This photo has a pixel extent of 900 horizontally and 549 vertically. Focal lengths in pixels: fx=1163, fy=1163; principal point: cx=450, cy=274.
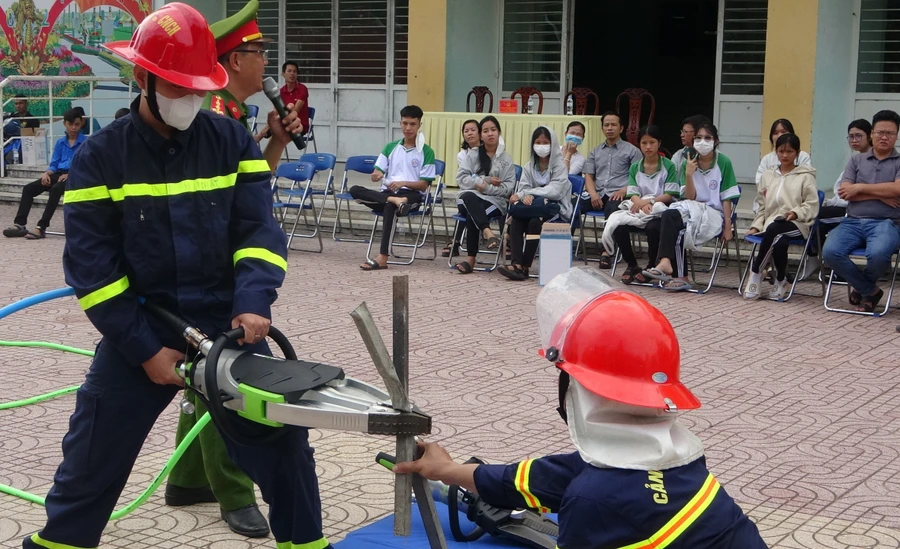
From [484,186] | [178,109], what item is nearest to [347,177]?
[484,186]

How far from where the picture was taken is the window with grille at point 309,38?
18.6m

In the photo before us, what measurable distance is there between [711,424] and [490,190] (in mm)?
5767

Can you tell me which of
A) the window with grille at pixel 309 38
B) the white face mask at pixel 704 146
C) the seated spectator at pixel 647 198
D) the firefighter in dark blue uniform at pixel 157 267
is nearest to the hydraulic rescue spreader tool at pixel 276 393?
the firefighter in dark blue uniform at pixel 157 267

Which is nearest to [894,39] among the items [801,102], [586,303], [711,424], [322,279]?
[801,102]

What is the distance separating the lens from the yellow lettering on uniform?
11.6 feet

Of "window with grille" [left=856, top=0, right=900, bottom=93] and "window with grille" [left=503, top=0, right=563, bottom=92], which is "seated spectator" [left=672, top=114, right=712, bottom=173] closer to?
"window with grille" [left=856, top=0, right=900, bottom=93]

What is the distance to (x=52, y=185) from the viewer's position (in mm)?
14031

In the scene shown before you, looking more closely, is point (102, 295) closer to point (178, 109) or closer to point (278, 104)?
point (178, 109)

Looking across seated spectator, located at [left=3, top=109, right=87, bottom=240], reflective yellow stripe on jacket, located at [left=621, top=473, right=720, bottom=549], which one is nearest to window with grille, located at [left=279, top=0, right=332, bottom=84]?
seated spectator, located at [left=3, top=109, right=87, bottom=240]

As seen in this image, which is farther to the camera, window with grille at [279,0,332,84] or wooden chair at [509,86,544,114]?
window with grille at [279,0,332,84]

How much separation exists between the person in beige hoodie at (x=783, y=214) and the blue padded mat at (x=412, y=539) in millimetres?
6201

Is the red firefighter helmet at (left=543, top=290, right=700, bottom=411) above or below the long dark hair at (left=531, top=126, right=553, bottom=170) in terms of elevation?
below

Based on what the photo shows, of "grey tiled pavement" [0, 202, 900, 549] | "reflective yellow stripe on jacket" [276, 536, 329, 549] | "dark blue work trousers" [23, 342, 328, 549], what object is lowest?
"grey tiled pavement" [0, 202, 900, 549]

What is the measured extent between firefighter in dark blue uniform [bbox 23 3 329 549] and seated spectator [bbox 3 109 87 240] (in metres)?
10.8
